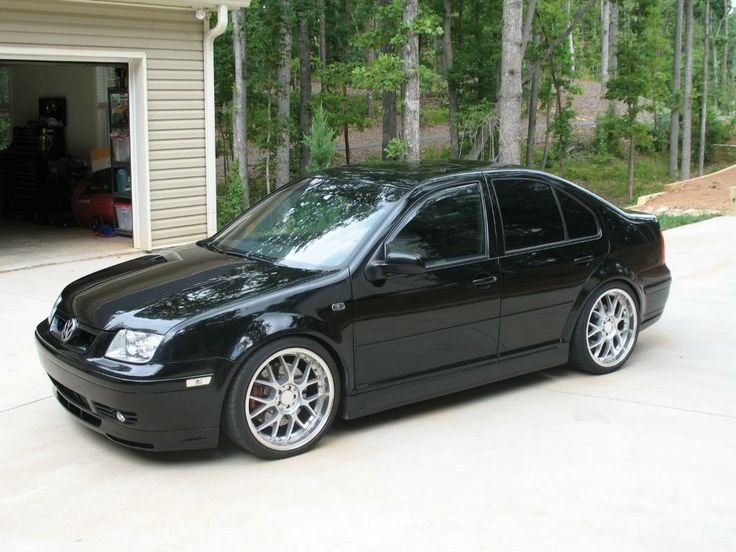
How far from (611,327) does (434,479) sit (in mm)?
2462

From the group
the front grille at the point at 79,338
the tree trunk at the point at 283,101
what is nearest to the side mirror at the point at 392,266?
→ the front grille at the point at 79,338

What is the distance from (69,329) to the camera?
5.20m

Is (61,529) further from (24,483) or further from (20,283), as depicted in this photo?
(20,283)

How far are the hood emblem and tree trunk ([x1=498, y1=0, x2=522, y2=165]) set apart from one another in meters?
11.4

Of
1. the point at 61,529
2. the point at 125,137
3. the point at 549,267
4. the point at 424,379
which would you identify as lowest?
the point at 61,529

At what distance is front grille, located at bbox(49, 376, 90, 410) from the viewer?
198 inches

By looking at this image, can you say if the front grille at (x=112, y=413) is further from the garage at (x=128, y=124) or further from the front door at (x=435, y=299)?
the garage at (x=128, y=124)

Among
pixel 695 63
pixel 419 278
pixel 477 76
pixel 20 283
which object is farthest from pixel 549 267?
pixel 695 63

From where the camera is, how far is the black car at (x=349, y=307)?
15.6 feet

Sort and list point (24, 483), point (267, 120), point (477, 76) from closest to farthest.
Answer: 1. point (24, 483)
2. point (267, 120)
3. point (477, 76)

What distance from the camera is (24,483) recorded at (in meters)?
4.71

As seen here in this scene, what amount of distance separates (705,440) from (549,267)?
4.99 feet

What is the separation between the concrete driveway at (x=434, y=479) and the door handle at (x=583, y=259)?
2.91 feet

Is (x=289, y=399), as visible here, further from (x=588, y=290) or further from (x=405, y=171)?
(x=588, y=290)
